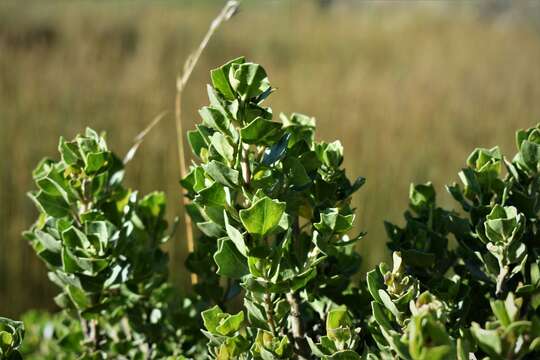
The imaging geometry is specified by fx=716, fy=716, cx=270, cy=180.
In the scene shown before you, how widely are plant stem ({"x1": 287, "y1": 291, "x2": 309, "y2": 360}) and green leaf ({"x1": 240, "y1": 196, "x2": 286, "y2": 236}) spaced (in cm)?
10

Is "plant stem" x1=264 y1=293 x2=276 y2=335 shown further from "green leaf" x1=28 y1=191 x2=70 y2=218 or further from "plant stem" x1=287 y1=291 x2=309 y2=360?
"green leaf" x1=28 y1=191 x2=70 y2=218

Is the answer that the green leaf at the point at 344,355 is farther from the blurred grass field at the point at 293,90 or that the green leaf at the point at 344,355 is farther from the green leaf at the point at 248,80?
the blurred grass field at the point at 293,90

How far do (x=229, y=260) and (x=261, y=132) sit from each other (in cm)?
9

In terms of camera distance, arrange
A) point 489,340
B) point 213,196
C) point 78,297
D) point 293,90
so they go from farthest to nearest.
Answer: point 293,90
point 78,297
point 213,196
point 489,340

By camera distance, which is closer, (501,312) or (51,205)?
(501,312)

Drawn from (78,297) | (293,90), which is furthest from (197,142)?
(293,90)

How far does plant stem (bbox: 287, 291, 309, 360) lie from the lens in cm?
54

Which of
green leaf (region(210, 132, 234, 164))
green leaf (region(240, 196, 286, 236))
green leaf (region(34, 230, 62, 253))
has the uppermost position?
green leaf (region(210, 132, 234, 164))

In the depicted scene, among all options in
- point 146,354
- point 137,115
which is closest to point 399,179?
point 137,115

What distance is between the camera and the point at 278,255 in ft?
1.55

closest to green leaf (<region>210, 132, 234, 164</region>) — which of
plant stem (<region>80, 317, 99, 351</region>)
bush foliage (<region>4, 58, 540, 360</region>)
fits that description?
bush foliage (<region>4, 58, 540, 360</region>)

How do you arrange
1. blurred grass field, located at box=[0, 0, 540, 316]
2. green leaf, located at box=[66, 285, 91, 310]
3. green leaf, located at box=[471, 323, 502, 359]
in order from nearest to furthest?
1. green leaf, located at box=[471, 323, 502, 359]
2. green leaf, located at box=[66, 285, 91, 310]
3. blurred grass field, located at box=[0, 0, 540, 316]

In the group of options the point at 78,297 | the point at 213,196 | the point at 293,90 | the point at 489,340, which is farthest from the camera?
the point at 293,90

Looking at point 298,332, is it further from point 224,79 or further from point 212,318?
point 224,79
